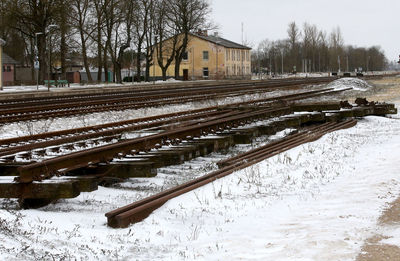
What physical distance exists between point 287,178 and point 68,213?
3.69 meters

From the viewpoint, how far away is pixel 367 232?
589 cm

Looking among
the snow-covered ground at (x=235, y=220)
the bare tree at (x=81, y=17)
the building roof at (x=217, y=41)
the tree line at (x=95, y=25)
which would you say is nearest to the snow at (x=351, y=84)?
the tree line at (x=95, y=25)

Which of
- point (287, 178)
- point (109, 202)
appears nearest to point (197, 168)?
point (287, 178)

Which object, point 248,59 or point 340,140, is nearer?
point 340,140

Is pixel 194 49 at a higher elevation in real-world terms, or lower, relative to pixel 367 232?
higher

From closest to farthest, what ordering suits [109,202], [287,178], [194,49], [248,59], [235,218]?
[235,218], [109,202], [287,178], [194,49], [248,59]

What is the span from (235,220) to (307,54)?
158311mm

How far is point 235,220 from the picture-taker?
6754 millimetres

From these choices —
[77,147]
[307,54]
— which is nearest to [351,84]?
[77,147]

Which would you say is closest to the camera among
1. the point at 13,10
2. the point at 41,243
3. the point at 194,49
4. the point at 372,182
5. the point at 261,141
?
the point at 41,243

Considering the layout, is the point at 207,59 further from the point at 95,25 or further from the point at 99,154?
the point at 99,154

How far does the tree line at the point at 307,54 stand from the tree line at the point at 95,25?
72770 mm

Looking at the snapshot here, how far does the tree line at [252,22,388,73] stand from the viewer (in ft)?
505

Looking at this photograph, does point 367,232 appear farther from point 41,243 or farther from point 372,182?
point 41,243
